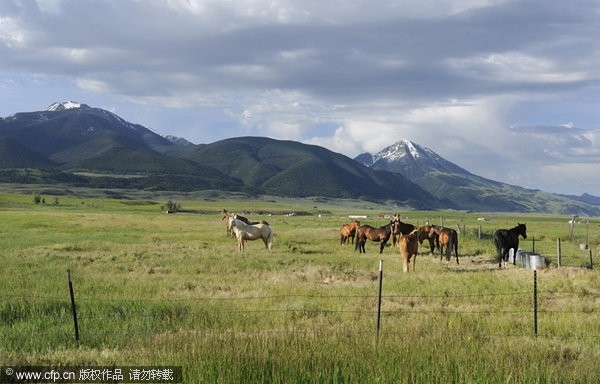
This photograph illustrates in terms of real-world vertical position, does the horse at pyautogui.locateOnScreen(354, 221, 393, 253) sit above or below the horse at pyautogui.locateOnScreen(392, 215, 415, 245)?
below

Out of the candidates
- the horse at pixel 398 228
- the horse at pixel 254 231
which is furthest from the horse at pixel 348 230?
the horse at pixel 254 231

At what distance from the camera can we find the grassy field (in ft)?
27.6

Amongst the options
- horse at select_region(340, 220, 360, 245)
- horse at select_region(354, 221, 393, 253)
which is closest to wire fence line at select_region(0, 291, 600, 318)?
horse at select_region(354, 221, 393, 253)

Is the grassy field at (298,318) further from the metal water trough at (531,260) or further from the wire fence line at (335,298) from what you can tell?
the metal water trough at (531,260)

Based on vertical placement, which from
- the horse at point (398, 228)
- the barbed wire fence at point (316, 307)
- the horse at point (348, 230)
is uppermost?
the horse at point (398, 228)

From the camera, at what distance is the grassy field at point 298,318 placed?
8.41 meters

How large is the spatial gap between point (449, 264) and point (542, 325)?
1449 centimetres

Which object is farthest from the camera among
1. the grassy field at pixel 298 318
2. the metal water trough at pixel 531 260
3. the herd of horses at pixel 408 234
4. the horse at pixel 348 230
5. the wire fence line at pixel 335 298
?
the horse at pixel 348 230

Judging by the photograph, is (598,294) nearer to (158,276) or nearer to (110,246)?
(158,276)

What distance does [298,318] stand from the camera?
1417 cm

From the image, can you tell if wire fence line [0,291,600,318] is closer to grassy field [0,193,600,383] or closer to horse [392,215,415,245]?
grassy field [0,193,600,383]

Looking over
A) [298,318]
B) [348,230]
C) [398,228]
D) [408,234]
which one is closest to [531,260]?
[408,234]

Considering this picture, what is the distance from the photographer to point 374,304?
16.0 m

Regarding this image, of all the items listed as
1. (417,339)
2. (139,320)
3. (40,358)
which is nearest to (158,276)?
(139,320)
